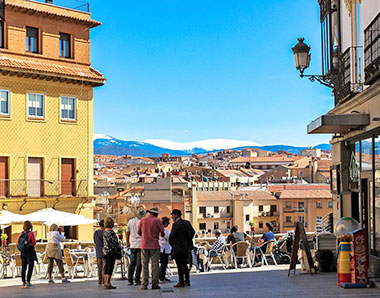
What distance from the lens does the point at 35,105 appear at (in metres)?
36.5

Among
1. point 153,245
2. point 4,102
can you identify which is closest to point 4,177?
point 4,102

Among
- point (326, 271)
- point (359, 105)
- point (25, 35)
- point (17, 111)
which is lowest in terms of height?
point (326, 271)

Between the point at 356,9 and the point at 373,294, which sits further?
the point at 356,9

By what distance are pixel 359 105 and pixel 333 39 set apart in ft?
16.2

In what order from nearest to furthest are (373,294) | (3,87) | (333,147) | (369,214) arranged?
(373,294) → (369,214) → (333,147) → (3,87)

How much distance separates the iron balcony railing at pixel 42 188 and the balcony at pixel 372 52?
82.2 feet

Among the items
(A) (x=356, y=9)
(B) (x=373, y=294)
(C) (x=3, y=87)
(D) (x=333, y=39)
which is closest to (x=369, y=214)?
(B) (x=373, y=294)

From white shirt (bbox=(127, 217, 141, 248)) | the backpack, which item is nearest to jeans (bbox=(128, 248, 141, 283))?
white shirt (bbox=(127, 217, 141, 248))

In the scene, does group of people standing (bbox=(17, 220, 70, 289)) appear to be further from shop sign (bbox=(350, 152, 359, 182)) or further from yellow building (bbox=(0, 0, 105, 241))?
yellow building (bbox=(0, 0, 105, 241))

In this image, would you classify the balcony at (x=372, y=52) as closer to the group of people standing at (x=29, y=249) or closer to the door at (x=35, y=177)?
the group of people standing at (x=29, y=249)

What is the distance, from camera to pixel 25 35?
36.5 meters

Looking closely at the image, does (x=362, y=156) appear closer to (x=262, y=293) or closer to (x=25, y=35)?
(x=262, y=293)

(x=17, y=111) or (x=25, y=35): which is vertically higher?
(x=25, y=35)

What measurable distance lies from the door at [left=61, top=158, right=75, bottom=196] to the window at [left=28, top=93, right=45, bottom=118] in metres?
3.01
